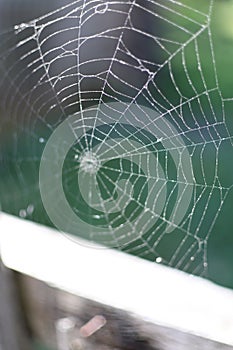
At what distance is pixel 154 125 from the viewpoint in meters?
0.80

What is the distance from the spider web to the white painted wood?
A: 10.1 inches

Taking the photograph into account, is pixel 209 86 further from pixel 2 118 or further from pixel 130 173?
pixel 2 118

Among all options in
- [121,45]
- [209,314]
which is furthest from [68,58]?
[209,314]

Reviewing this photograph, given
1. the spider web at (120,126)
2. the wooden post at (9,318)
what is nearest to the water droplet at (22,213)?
the spider web at (120,126)

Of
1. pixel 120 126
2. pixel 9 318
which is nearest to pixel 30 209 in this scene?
pixel 120 126

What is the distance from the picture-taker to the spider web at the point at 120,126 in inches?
32.9

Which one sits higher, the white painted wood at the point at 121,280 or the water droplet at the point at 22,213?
the white painted wood at the point at 121,280

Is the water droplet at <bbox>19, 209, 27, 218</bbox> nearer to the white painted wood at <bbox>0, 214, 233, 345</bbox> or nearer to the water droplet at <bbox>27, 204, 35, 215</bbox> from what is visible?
the water droplet at <bbox>27, 204, 35, 215</bbox>

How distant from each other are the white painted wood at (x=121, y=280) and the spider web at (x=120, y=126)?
0.84 feet

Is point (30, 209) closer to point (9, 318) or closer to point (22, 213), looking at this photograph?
point (22, 213)

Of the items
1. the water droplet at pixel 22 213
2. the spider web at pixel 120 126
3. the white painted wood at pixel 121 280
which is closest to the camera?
the white painted wood at pixel 121 280

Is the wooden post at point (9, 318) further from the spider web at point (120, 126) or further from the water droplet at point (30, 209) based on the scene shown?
the water droplet at point (30, 209)

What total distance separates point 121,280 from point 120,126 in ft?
1.20

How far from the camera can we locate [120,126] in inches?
33.9
